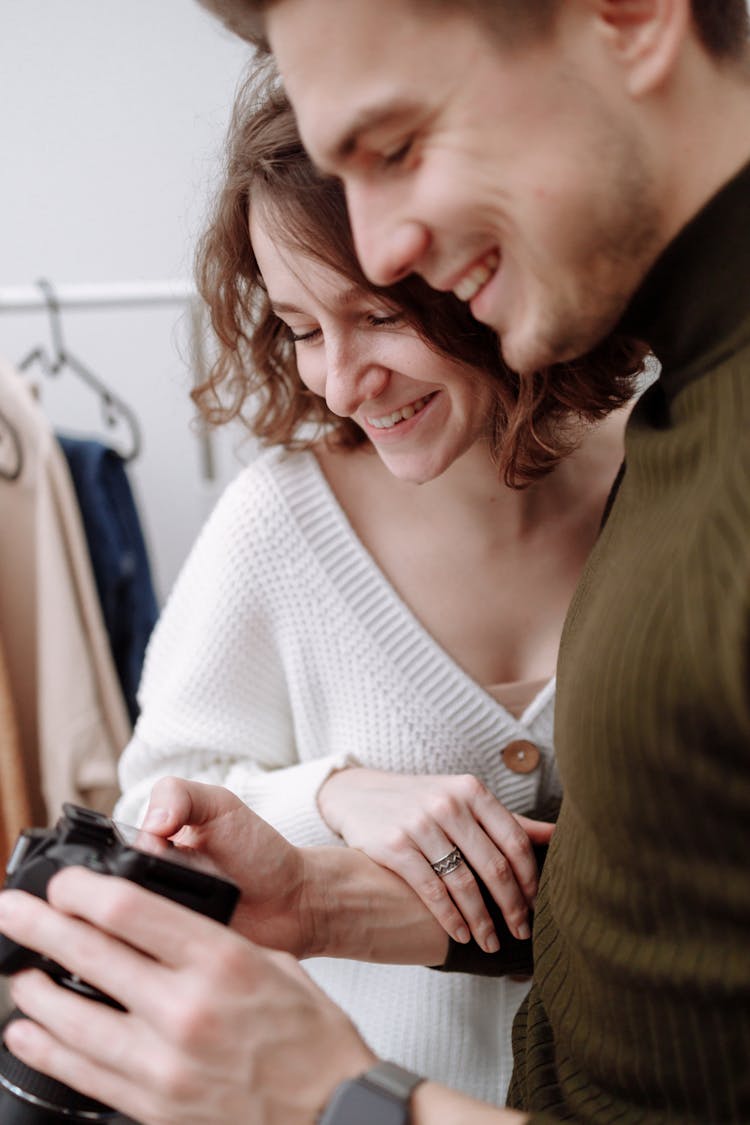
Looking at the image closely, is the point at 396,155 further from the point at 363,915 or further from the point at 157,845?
the point at 363,915

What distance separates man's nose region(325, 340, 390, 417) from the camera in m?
0.83

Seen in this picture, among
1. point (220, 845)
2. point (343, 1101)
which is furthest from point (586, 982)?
point (220, 845)

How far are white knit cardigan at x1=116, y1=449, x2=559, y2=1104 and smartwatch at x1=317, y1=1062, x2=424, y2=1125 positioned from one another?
432mm

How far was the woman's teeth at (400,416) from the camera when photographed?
88 centimetres

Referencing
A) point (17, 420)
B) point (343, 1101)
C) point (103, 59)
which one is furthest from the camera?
point (103, 59)

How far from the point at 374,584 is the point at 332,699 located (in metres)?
0.12

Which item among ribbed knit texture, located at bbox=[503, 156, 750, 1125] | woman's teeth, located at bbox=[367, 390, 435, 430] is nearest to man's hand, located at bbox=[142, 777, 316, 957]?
ribbed knit texture, located at bbox=[503, 156, 750, 1125]

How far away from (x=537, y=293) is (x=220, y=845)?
441mm

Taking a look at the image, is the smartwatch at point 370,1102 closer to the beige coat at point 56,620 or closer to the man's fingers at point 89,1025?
the man's fingers at point 89,1025

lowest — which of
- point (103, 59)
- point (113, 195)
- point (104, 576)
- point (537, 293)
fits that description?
point (104, 576)

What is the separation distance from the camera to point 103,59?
1.69m

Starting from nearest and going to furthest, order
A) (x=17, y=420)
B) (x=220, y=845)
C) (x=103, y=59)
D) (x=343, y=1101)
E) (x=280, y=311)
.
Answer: (x=343, y=1101) → (x=220, y=845) → (x=280, y=311) → (x=17, y=420) → (x=103, y=59)

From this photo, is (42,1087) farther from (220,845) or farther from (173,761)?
(173,761)

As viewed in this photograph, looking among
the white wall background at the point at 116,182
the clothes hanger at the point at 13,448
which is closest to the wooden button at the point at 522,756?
the clothes hanger at the point at 13,448
